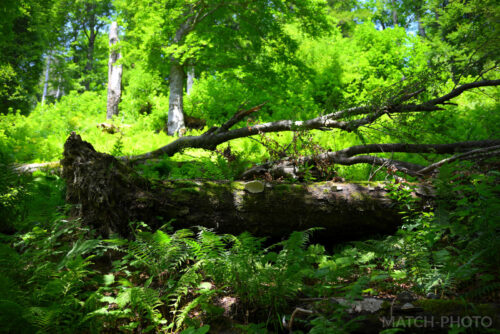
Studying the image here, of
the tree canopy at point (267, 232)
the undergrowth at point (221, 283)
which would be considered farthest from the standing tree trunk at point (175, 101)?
the undergrowth at point (221, 283)

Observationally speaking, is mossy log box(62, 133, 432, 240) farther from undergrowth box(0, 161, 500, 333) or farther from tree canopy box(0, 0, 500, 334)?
undergrowth box(0, 161, 500, 333)

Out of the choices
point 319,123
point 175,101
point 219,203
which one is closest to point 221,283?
point 219,203

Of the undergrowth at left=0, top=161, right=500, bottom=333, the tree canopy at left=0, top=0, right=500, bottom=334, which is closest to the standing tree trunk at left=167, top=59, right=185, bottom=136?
the tree canopy at left=0, top=0, right=500, bottom=334

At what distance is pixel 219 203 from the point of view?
3.19 meters

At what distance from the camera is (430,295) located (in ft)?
6.36

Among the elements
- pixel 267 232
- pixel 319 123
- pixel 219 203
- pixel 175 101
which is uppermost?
pixel 175 101

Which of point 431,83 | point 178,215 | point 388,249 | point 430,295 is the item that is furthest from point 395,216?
point 178,215

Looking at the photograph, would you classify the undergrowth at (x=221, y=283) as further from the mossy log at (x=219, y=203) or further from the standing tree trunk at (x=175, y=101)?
the standing tree trunk at (x=175, y=101)

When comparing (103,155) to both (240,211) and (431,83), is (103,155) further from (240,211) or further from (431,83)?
(431,83)

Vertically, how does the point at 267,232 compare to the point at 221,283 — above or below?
above

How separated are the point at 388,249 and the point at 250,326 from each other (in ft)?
5.07

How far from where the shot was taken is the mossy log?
2846mm

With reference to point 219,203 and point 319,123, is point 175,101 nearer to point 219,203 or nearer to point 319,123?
point 319,123

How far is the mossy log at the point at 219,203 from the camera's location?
9.34ft
